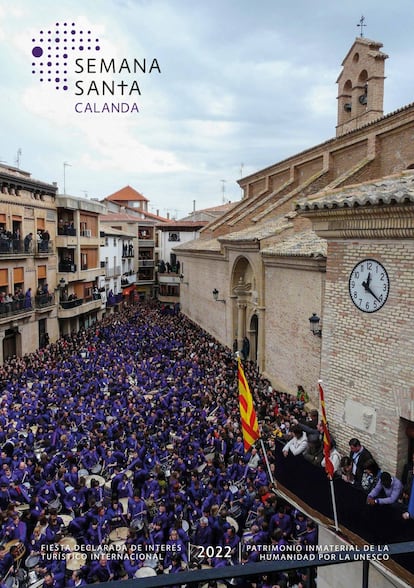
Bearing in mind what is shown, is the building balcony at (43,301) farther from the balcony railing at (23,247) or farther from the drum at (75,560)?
the drum at (75,560)

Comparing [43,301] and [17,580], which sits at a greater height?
[43,301]

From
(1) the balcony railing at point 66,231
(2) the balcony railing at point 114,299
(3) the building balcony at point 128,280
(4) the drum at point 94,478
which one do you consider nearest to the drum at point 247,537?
(4) the drum at point 94,478

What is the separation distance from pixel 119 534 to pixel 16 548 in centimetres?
215

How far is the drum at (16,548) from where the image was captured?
7934 millimetres

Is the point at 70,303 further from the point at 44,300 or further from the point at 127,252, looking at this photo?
the point at 127,252

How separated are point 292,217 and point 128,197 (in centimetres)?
5215

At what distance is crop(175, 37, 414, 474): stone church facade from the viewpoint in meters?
6.57

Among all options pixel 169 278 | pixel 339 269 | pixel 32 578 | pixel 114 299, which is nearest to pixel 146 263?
pixel 169 278

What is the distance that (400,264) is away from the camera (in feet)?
21.2

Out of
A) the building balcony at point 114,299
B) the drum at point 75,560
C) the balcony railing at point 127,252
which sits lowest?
the drum at point 75,560

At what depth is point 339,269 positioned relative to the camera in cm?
754

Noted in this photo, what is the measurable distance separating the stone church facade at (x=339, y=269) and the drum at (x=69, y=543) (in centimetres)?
523

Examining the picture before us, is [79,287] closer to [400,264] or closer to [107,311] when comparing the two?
[107,311]

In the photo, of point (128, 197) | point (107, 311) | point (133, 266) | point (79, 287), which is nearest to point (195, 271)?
point (79, 287)
